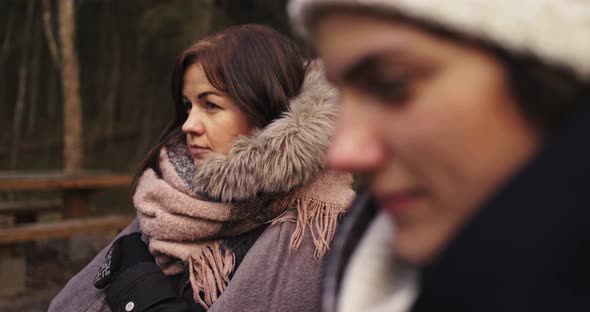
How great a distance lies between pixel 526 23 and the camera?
2.12 feet

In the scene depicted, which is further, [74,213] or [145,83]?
[145,83]

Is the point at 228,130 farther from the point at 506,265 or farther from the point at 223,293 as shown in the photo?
the point at 506,265

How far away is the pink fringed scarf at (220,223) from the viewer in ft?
5.48

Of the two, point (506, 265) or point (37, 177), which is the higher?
point (506, 265)

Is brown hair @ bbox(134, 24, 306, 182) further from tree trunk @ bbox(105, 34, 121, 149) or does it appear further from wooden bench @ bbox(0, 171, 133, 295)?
tree trunk @ bbox(105, 34, 121, 149)

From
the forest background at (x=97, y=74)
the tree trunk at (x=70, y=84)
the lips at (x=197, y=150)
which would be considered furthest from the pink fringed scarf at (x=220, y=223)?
the tree trunk at (x=70, y=84)

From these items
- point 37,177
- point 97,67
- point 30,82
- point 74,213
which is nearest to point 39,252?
point 74,213

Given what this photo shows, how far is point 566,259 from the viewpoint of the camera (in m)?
0.62

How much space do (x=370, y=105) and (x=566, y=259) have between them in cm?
31

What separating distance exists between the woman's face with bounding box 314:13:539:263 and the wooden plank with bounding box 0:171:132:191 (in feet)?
14.3

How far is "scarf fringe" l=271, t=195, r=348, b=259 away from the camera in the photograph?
1644 millimetres

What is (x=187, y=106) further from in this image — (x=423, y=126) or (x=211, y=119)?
(x=423, y=126)

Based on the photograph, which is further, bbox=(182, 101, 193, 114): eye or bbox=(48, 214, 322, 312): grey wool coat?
bbox=(182, 101, 193, 114): eye

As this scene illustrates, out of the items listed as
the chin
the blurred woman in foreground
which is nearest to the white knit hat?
the blurred woman in foreground
